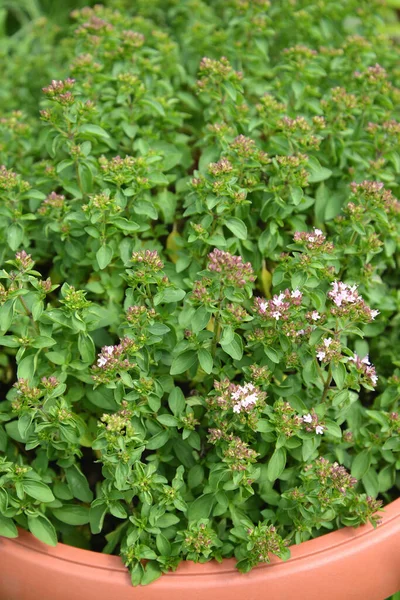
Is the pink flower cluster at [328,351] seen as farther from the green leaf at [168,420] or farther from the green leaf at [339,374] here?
the green leaf at [168,420]

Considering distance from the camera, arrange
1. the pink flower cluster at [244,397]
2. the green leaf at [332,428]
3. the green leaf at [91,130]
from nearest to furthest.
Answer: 1. the pink flower cluster at [244,397]
2. the green leaf at [332,428]
3. the green leaf at [91,130]

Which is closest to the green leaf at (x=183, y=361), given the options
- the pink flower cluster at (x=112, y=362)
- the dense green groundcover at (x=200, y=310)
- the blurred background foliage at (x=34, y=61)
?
the dense green groundcover at (x=200, y=310)

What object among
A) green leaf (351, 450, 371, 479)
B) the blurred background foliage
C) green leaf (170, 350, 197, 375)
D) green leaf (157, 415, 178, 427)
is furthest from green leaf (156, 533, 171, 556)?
the blurred background foliage

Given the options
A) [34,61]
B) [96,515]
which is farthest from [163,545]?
A: [34,61]

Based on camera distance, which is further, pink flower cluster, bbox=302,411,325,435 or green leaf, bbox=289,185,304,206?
green leaf, bbox=289,185,304,206

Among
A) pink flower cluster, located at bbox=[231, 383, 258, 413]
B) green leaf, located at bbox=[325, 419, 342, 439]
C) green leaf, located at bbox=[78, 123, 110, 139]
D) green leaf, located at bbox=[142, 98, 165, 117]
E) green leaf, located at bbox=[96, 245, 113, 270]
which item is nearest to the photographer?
pink flower cluster, located at bbox=[231, 383, 258, 413]

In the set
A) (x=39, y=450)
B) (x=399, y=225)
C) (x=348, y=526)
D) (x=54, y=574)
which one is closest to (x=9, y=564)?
(x=54, y=574)

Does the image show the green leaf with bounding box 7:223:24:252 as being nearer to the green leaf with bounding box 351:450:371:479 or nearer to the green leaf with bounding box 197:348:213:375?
the green leaf with bounding box 197:348:213:375

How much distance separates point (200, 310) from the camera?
5.43 feet

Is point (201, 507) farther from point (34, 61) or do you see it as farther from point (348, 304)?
point (34, 61)

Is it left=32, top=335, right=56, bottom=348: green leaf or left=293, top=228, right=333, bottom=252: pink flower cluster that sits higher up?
left=32, top=335, right=56, bottom=348: green leaf

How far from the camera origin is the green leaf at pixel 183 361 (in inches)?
67.2

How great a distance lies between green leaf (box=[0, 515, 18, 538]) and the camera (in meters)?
1.65

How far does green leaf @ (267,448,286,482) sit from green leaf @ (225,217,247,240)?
0.52 m
